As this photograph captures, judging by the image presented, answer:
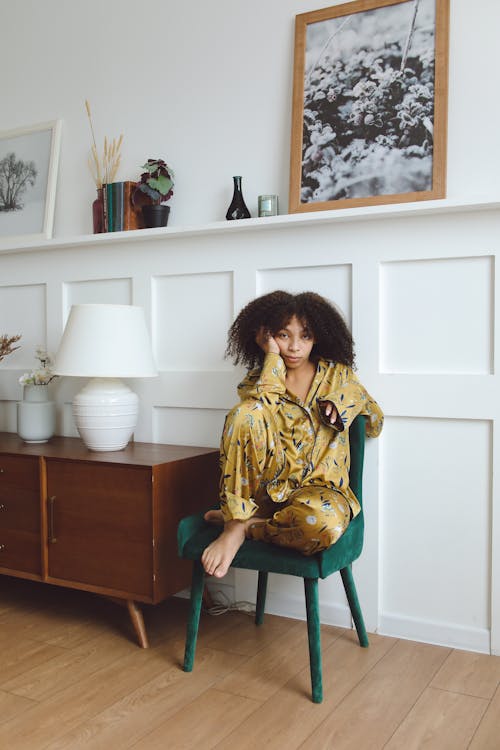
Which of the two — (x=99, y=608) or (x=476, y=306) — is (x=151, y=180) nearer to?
(x=476, y=306)

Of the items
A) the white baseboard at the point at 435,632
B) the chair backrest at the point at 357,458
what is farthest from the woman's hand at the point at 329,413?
the white baseboard at the point at 435,632

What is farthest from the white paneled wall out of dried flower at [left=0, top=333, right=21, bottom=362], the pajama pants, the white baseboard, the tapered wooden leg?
dried flower at [left=0, top=333, right=21, bottom=362]

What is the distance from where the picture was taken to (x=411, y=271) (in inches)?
91.4

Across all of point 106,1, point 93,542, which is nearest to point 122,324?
point 93,542

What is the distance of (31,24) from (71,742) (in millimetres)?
2781

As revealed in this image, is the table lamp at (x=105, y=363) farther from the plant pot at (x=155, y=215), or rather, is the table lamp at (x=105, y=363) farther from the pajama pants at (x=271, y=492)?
the pajama pants at (x=271, y=492)

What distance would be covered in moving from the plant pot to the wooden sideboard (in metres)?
0.84

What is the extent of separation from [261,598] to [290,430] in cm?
63

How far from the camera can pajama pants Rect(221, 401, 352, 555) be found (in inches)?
76.1

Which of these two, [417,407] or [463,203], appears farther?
[417,407]

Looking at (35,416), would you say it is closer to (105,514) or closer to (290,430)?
(105,514)

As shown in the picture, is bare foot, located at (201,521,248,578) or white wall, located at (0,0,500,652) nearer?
bare foot, located at (201,521,248,578)

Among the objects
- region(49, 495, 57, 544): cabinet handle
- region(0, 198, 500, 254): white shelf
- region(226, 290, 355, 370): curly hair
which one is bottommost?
region(49, 495, 57, 544): cabinet handle

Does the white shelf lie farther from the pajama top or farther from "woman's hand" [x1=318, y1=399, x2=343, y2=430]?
"woman's hand" [x1=318, y1=399, x2=343, y2=430]
